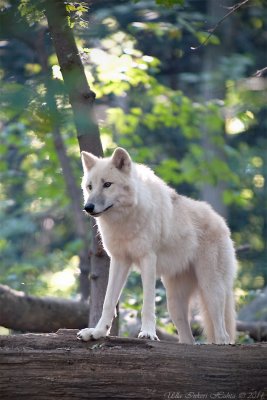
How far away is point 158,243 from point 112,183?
65 centimetres

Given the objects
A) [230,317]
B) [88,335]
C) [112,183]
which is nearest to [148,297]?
[88,335]

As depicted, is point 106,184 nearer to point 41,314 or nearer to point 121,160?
point 121,160

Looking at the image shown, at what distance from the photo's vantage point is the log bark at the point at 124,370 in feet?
14.6

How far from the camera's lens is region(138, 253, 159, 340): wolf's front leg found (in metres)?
5.38

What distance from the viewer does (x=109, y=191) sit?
5.74 meters

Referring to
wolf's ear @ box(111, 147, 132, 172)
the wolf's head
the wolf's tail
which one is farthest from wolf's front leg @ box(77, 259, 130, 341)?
the wolf's tail

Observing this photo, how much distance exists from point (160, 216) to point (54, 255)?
922 centimetres

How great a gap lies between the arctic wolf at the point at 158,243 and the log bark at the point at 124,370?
345mm

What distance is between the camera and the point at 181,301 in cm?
655

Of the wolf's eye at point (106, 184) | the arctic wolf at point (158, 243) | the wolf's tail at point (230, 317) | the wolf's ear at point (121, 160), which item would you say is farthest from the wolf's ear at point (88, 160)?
the wolf's tail at point (230, 317)

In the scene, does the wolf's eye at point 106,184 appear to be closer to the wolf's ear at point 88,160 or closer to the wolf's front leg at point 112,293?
the wolf's ear at point 88,160

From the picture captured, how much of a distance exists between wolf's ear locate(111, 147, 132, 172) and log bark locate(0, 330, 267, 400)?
5.30 feet

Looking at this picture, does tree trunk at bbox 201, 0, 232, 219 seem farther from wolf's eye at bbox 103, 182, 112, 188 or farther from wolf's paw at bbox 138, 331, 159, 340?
wolf's paw at bbox 138, 331, 159, 340

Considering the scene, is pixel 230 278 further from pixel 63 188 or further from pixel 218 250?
pixel 63 188
